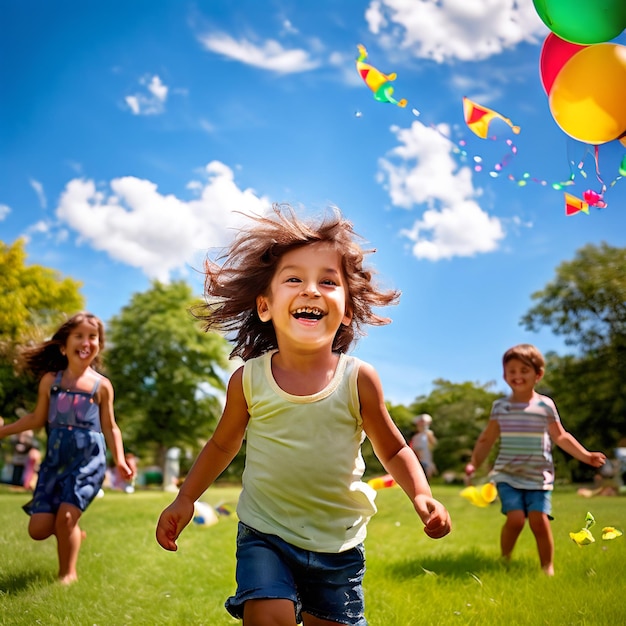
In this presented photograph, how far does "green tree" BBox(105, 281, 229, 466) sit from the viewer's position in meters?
22.1

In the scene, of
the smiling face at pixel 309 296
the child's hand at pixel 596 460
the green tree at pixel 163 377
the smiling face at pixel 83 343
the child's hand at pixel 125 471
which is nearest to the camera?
the smiling face at pixel 309 296

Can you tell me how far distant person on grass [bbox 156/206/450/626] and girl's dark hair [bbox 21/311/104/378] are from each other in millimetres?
2188

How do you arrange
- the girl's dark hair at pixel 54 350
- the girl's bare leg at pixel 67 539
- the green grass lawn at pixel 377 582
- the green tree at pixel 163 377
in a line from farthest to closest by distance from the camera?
the green tree at pixel 163 377
the girl's dark hair at pixel 54 350
the girl's bare leg at pixel 67 539
the green grass lawn at pixel 377 582

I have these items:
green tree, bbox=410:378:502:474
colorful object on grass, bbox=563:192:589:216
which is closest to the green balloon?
colorful object on grass, bbox=563:192:589:216

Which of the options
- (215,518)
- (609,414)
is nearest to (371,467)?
(609,414)

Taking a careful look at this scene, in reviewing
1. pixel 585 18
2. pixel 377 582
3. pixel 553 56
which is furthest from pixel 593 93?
pixel 377 582

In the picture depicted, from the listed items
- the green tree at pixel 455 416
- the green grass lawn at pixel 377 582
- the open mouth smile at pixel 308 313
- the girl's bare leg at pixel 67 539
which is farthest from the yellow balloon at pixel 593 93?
the green tree at pixel 455 416

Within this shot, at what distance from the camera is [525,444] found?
465 centimetres

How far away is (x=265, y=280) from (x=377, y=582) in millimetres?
2075

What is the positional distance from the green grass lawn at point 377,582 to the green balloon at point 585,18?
2.66 meters

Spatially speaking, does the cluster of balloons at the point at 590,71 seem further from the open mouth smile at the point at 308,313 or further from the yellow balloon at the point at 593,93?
the open mouth smile at the point at 308,313

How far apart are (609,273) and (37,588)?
859 inches

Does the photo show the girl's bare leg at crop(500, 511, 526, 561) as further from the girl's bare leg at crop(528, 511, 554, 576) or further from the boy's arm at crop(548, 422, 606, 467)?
the boy's arm at crop(548, 422, 606, 467)

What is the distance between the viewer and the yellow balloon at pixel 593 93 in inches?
141
